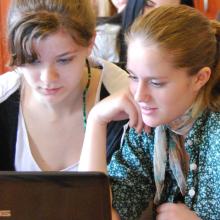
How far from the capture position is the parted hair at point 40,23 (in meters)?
0.99

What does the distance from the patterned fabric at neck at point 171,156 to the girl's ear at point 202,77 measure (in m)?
0.12

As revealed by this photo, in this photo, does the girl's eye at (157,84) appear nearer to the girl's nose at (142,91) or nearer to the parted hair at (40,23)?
the girl's nose at (142,91)

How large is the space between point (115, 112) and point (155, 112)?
0.15 m

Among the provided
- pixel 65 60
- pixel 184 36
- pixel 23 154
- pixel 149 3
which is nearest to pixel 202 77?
pixel 184 36

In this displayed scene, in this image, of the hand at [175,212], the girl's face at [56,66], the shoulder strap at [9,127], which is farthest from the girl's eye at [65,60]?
the hand at [175,212]

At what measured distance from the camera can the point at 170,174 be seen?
3.30 ft

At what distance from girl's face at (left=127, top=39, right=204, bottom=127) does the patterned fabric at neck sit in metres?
0.09

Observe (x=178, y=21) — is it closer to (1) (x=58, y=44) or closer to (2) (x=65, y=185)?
(1) (x=58, y=44)

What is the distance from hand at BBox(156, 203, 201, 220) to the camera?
35.4 inches

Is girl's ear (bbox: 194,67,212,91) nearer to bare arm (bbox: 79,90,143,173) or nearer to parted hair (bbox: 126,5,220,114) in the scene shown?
parted hair (bbox: 126,5,220,114)

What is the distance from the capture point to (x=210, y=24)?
88 cm

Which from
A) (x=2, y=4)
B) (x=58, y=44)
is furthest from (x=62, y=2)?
(x=2, y=4)

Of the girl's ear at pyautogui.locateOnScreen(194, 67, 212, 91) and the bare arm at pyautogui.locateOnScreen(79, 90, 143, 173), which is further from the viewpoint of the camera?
the bare arm at pyautogui.locateOnScreen(79, 90, 143, 173)

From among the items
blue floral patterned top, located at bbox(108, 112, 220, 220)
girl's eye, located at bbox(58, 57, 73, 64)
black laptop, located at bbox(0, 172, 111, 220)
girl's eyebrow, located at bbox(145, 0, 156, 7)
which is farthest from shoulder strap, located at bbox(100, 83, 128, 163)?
girl's eyebrow, located at bbox(145, 0, 156, 7)
